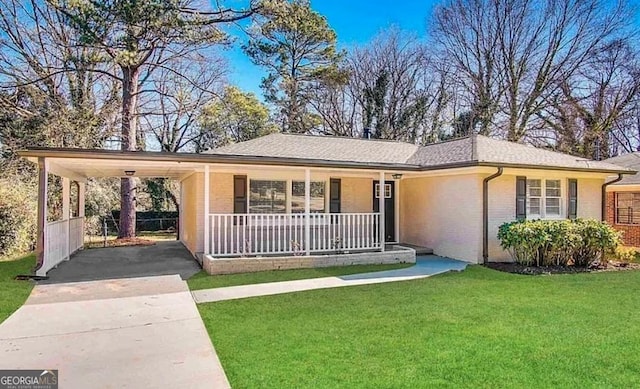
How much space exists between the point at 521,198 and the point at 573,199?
6.89 ft

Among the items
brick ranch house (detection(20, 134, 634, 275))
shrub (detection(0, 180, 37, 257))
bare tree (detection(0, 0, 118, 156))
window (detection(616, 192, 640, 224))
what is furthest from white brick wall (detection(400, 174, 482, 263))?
bare tree (detection(0, 0, 118, 156))

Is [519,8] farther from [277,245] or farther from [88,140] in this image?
[88,140]

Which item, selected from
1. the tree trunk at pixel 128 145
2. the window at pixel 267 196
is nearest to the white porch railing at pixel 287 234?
the window at pixel 267 196

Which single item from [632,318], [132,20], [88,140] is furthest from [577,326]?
[88,140]

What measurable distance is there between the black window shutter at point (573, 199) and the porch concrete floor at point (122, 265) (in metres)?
10.5

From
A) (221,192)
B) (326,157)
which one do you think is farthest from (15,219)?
(326,157)

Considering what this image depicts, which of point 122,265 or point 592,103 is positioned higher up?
point 592,103

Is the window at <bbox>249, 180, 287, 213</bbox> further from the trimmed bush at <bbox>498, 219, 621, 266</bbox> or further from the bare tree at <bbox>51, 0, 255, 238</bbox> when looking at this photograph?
the bare tree at <bbox>51, 0, 255, 238</bbox>

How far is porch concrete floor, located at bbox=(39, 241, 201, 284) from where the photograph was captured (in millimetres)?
8859

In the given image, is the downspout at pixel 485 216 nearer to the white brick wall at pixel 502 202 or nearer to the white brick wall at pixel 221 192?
the white brick wall at pixel 502 202

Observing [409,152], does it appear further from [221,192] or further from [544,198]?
[221,192]

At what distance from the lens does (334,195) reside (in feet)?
40.4

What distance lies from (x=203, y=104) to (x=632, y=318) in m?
21.5

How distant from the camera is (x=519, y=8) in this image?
24578 mm
